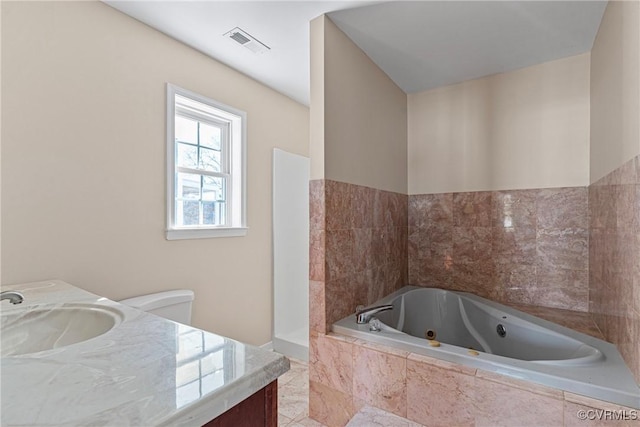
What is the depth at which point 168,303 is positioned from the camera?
182cm

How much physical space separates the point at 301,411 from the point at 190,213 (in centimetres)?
152

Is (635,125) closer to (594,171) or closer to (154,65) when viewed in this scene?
(594,171)

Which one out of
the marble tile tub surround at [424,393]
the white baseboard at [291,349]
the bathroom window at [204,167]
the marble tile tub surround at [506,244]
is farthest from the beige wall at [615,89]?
the white baseboard at [291,349]

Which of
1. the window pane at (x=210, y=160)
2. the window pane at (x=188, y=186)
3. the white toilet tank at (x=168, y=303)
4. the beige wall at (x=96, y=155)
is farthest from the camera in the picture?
the window pane at (x=210, y=160)

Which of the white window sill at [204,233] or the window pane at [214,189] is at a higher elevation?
the window pane at [214,189]

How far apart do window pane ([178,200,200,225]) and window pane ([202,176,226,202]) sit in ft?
0.33

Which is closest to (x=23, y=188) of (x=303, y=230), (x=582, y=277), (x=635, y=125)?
(x=303, y=230)

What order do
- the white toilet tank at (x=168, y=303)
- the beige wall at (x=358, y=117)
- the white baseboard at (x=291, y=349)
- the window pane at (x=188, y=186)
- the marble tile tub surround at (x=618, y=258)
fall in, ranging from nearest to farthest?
1. the marble tile tub surround at (x=618, y=258)
2. the white toilet tank at (x=168, y=303)
3. the beige wall at (x=358, y=117)
4. the window pane at (x=188, y=186)
5. the white baseboard at (x=291, y=349)

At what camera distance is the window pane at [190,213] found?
219cm

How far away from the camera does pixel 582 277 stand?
2174 millimetres

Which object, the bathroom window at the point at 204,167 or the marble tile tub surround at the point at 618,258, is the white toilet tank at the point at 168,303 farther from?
the marble tile tub surround at the point at 618,258

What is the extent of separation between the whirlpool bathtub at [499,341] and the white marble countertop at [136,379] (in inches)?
45.5

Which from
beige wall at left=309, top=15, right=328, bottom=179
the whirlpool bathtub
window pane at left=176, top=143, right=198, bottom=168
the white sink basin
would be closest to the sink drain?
the whirlpool bathtub

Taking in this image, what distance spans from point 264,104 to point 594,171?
247 centimetres
